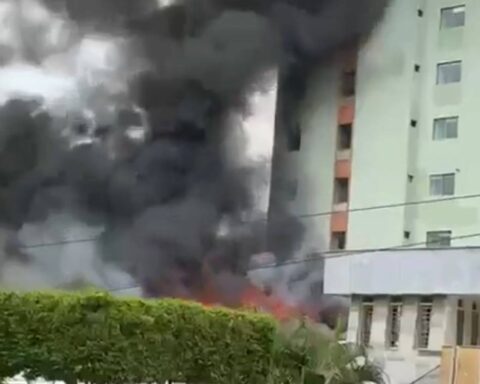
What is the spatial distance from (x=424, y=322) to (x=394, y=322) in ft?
2.94

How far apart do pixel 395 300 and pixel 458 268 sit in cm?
187

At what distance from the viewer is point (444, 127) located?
32.8 metres

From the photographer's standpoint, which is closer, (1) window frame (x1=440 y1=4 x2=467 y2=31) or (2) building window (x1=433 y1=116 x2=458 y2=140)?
(2) building window (x1=433 y1=116 x2=458 y2=140)

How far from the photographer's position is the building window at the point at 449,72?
3272cm

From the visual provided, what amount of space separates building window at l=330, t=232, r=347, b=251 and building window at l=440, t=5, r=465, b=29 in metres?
8.43

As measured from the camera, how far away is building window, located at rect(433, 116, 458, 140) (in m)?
32.5

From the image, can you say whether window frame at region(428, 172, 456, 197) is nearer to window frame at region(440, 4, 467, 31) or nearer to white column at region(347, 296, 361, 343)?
window frame at region(440, 4, 467, 31)

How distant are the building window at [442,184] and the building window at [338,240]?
13.5ft

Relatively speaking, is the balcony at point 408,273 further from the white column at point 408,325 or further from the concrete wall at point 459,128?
the concrete wall at point 459,128

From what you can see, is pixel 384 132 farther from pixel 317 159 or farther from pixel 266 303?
pixel 266 303

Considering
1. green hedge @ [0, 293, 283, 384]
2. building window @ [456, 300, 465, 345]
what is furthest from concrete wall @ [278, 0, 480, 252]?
green hedge @ [0, 293, 283, 384]

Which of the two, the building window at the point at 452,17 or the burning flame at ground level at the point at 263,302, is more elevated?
the building window at the point at 452,17

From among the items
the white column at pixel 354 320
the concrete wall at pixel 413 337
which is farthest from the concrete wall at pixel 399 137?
the concrete wall at pixel 413 337

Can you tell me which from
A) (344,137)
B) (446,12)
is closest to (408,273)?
(344,137)
